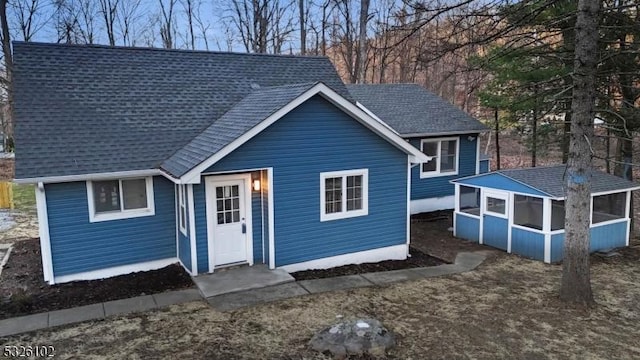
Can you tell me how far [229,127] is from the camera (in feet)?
34.5

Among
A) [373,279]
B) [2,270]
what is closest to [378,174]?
[373,279]

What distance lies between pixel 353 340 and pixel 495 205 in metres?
8.16

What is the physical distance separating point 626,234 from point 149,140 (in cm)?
1297

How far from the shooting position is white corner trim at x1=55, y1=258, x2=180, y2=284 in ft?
32.3

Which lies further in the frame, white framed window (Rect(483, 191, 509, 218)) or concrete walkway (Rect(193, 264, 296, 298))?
white framed window (Rect(483, 191, 509, 218))

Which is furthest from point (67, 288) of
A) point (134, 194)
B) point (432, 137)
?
point (432, 137)

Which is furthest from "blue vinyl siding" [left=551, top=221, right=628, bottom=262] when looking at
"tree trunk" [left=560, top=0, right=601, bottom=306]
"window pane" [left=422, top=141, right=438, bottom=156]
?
"window pane" [left=422, top=141, right=438, bottom=156]

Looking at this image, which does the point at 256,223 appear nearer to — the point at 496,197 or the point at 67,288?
the point at 67,288

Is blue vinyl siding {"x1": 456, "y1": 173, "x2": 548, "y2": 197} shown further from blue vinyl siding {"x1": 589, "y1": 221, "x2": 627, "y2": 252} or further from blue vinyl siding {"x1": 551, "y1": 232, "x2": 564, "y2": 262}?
blue vinyl siding {"x1": 589, "y1": 221, "x2": 627, "y2": 252}

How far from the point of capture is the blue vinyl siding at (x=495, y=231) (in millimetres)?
12961

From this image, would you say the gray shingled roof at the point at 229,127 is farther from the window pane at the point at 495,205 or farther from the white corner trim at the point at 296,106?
the window pane at the point at 495,205

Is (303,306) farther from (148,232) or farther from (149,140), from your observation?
(149,140)

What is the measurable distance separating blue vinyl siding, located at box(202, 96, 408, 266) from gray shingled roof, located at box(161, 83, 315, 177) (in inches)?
13.5

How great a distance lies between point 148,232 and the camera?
415 inches
